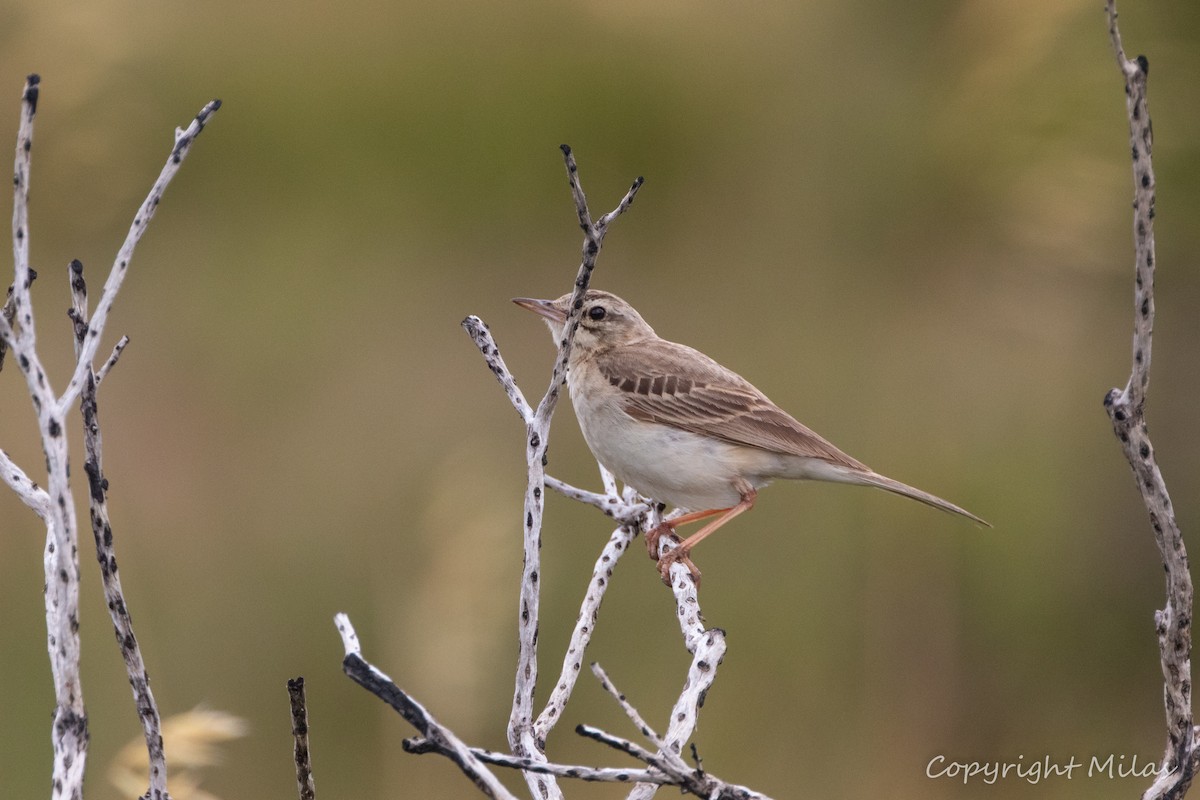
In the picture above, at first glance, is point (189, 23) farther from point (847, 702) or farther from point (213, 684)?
point (847, 702)

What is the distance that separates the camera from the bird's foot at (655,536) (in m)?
3.92

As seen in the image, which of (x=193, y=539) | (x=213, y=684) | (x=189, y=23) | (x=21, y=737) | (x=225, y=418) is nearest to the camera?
(x=21, y=737)

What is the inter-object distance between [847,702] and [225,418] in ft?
10.4

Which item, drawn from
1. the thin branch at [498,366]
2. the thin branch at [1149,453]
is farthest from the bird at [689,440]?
the thin branch at [1149,453]

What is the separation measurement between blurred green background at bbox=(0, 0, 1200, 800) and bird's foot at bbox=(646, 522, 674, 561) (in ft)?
1.54

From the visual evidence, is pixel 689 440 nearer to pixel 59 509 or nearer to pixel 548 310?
pixel 548 310

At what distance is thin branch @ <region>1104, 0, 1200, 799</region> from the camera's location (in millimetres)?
1736

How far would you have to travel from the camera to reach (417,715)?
1774 millimetres

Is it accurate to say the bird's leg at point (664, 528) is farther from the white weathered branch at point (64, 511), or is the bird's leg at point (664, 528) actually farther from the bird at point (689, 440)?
the white weathered branch at point (64, 511)

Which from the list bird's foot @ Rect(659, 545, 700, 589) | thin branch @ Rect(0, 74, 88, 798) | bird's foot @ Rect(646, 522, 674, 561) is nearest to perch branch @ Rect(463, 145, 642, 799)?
thin branch @ Rect(0, 74, 88, 798)

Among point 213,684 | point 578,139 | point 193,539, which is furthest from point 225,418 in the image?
point 578,139

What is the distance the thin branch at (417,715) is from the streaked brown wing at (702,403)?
228 cm

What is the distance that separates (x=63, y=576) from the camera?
1.74m

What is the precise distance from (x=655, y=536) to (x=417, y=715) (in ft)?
7.25
